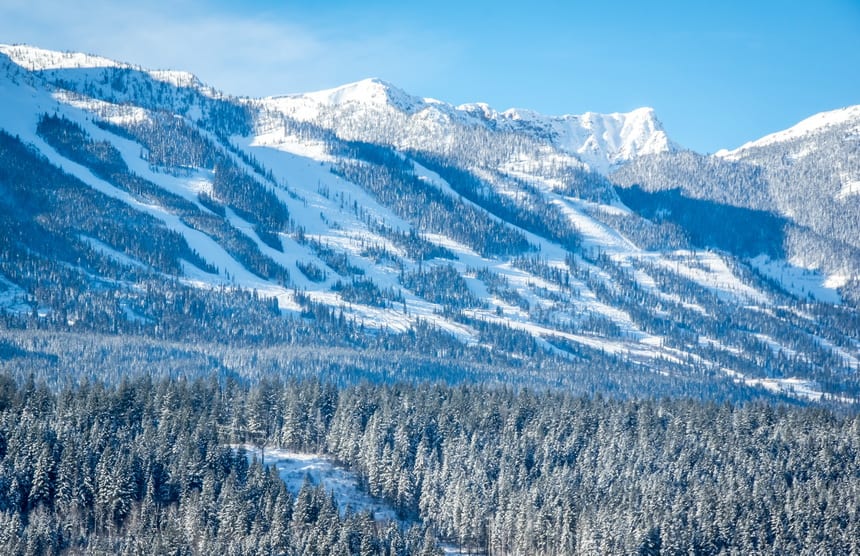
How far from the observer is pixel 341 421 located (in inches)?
6334

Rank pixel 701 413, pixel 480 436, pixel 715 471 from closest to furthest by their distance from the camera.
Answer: pixel 715 471, pixel 480 436, pixel 701 413

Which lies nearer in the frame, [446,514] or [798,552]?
[798,552]

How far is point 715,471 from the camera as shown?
481 ft

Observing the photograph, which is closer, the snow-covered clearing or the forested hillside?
the forested hillside

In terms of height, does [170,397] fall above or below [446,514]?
above

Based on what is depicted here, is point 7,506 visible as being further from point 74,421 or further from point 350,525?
point 350,525

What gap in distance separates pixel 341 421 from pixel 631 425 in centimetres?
5125

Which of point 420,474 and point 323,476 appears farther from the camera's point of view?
point 323,476

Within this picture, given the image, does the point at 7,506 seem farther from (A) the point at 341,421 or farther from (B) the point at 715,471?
(B) the point at 715,471

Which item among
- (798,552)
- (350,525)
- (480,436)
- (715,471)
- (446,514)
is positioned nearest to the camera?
(350,525)

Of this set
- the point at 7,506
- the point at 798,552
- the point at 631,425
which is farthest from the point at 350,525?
the point at 631,425

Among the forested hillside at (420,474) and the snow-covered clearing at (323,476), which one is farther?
the snow-covered clearing at (323,476)

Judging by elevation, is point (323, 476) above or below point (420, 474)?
below

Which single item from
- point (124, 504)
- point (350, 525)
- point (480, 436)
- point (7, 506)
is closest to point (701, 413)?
point (480, 436)
